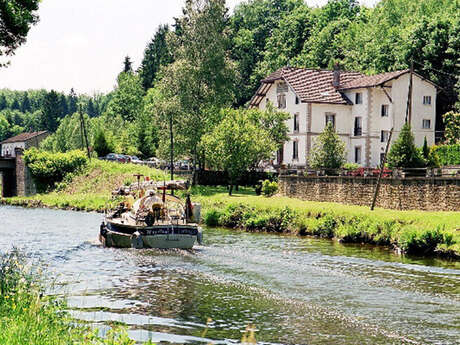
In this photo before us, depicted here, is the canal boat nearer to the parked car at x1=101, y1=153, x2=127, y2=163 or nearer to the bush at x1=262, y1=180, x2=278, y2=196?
the bush at x1=262, y1=180, x2=278, y2=196

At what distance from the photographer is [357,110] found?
72.2 m

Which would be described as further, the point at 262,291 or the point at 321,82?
the point at 321,82

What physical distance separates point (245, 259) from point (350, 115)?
44972 millimetres

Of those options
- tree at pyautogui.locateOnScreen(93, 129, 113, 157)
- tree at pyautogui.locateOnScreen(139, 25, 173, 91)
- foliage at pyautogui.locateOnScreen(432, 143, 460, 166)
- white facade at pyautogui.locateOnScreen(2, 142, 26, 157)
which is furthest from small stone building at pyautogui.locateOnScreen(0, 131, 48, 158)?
foliage at pyautogui.locateOnScreen(432, 143, 460, 166)

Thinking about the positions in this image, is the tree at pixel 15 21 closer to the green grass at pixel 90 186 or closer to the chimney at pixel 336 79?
the green grass at pixel 90 186

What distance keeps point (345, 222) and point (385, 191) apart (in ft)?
18.7

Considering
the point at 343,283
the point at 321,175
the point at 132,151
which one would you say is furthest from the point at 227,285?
the point at 132,151

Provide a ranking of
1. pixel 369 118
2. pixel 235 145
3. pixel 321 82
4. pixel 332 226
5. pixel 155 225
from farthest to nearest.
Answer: pixel 321 82, pixel 369 118, pixel 235 145, pixel 332 226, pixel 155 225

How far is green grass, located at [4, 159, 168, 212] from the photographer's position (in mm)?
71625

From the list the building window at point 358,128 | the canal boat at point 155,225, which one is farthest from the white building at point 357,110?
the canal boat at point 155,225

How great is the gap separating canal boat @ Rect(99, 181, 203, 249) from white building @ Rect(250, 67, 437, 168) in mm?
33477

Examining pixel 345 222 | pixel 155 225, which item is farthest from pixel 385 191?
pixel 155 225

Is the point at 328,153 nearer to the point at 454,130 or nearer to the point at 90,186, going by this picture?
the point at 454,130

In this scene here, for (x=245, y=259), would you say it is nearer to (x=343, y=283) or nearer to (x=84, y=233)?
(x=343, y=283)
